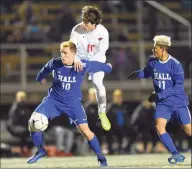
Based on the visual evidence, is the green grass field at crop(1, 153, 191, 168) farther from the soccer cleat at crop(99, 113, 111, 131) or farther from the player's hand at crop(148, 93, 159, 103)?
the player's hand at crop(148, 93, 159, 103)

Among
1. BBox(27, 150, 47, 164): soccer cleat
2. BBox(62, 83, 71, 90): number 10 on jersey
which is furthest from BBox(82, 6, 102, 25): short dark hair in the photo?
BBox(27, 150, 47, 164): soccer cleat

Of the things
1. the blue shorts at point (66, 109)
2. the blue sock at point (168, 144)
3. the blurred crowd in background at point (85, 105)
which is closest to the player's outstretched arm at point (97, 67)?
the blue shorts at point (66, 109)

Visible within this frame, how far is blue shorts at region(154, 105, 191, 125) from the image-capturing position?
50.3 ft

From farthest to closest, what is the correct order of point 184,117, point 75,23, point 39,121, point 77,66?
1. point 75,23
2. point 184,117
3. point 39,121
4. point 77,66

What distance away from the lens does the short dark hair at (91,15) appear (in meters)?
15.5

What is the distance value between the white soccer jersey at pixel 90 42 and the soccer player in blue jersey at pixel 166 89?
118cm

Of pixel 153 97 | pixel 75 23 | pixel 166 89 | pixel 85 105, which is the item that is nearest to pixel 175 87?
pixel 166 89

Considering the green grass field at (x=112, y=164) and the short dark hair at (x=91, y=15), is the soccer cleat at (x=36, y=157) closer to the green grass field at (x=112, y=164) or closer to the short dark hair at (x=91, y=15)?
the green grass field at (x=112, y=164)

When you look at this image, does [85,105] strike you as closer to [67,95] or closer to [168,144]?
[168,144]

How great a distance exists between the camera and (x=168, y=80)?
603 inches

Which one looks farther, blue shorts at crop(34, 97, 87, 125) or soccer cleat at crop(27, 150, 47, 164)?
soccer cleat at crop(27, 150, 47, 164)

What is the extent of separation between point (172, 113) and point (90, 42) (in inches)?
77.2

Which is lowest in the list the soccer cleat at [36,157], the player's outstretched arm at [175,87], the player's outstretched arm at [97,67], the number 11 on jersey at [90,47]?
the soccer cleat at [36,157]

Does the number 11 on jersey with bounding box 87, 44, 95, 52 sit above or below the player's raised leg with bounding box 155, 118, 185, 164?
above
